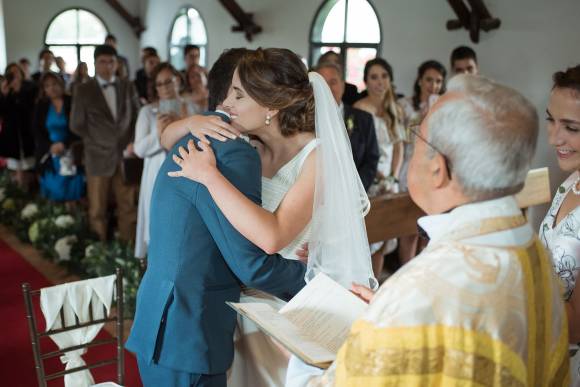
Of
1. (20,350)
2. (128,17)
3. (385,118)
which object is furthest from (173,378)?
(128,17)

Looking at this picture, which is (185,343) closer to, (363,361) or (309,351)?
(309,351)

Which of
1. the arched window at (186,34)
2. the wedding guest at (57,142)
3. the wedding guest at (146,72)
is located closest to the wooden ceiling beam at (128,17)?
the arched window at (186,34)

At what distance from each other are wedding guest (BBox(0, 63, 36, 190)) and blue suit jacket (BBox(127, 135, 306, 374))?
6737mm

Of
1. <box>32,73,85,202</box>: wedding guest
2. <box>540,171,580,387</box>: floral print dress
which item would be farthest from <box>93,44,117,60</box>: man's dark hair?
<box>540,171,580,387</box>: floral print dress

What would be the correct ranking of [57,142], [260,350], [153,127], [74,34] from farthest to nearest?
1. [74,34]
2. [57,142]
3. [153,127]
4. [260,350]

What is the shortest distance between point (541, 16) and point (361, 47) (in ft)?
11.1

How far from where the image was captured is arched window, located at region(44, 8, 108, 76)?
49.8 feet

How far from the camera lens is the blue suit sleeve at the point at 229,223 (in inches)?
72.6

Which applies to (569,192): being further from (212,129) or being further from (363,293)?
(212,129)

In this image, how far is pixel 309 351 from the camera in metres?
1.42

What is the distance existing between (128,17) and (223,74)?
1428 centimetres

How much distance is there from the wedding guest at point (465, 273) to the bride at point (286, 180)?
70 centimetres

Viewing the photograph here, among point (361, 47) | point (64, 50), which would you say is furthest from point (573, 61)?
point (64, 50)

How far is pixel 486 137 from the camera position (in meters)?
1.18
